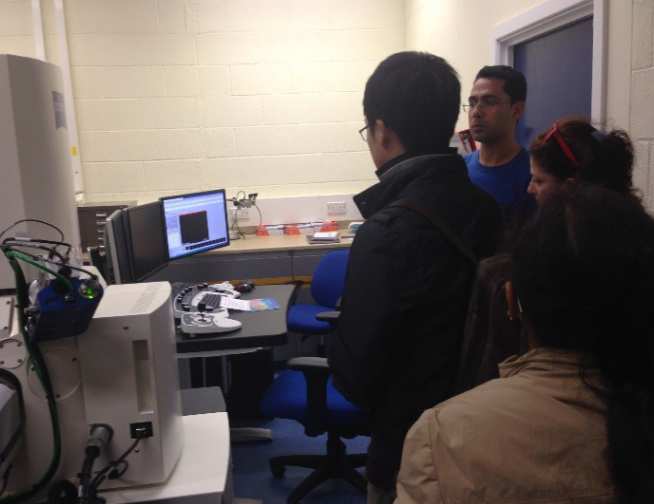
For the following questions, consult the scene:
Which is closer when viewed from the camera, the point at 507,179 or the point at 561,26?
the point at 507,179

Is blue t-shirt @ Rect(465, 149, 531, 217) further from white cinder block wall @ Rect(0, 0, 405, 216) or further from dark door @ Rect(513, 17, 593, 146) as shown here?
white cinder block wall @ Rect(0, 0, 405, 216)

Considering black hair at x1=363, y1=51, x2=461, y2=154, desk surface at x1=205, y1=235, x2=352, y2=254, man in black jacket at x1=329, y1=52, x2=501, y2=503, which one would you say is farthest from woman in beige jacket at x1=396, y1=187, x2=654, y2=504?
desk surface at x1=205, y1=235, x2=352, y2=254

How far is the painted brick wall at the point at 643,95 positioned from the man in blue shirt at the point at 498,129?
42 centimetres

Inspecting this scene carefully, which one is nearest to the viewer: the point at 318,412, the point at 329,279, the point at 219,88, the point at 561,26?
the point at 318,412

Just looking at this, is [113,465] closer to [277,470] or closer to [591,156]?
[591,156]

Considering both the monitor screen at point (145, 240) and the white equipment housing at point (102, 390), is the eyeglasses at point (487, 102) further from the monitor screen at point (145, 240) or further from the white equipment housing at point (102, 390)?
the white equipment housing at point (102, 390)

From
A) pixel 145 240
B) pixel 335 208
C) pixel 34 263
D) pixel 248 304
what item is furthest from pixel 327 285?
pixel 34 263

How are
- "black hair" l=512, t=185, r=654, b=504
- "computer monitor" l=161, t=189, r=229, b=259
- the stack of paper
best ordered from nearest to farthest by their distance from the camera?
"black hair" l=512, t=185, r=654, b=504 < "computer monitor" l=161, t=189, r=229, b=259 < the stack of paper

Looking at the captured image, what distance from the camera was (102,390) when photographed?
1.09m

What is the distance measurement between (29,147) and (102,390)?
0.53 metres

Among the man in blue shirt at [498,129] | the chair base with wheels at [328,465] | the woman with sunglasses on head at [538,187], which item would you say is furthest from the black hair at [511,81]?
the chair base with wheels at [328,465]

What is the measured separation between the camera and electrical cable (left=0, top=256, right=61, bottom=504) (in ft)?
3.32

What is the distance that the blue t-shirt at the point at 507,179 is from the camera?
221 centimetres

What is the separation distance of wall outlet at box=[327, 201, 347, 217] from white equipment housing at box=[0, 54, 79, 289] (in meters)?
3.11
